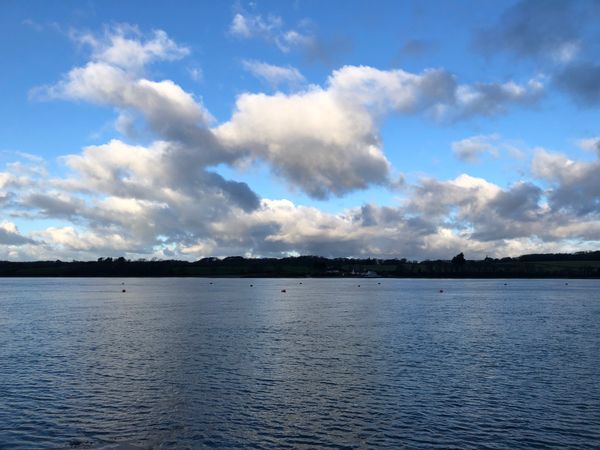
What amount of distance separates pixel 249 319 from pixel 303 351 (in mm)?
30853

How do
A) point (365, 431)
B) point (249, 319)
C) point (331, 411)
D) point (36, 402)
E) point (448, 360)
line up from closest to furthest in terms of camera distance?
point (365, 431) → point (331, 411) → point (36, 402) → point (448, 360) → point (249, 319)

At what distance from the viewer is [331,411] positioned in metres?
27.6

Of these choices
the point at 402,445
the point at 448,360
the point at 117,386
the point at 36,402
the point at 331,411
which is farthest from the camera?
the point at 448,360

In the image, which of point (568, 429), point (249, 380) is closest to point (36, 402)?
point (249, 380)

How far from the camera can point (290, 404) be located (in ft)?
95.2

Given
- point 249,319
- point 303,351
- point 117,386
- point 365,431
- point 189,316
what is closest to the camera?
point 365,431

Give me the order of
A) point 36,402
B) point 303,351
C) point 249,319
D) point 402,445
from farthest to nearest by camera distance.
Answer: point 249,319, point 303,351, point 36,402, point 402,445

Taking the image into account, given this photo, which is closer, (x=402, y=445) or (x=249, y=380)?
(x=402, y=445)

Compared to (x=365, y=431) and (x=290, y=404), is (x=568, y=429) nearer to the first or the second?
(x=365, y=431)

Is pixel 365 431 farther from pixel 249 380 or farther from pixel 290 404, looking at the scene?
pixel 249 380

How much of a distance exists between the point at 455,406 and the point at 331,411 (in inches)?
265

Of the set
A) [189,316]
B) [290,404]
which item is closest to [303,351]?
[290,404]

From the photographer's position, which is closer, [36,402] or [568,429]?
[568,429]

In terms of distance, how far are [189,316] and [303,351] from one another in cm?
3871
